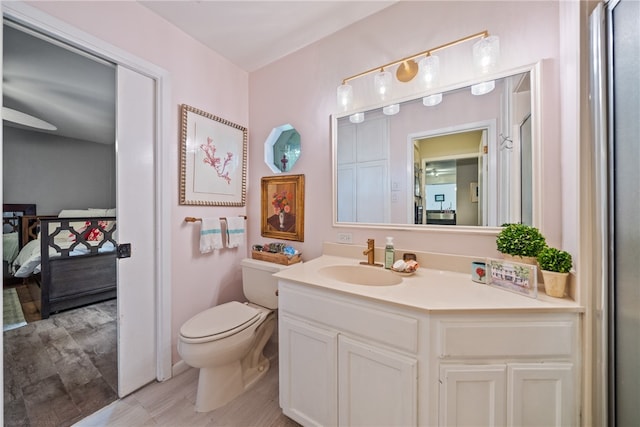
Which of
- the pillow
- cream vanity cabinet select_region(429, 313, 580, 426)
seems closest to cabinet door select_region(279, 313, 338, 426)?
cream vanity cabinet select_region(429, 313, 580, 426)

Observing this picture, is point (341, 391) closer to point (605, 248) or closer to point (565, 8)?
point (605, 248)

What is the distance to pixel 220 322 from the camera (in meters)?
1.40

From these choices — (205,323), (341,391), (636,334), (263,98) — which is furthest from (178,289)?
(636,334)

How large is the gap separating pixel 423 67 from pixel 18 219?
5.34 m

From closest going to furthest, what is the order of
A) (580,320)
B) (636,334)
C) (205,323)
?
(636,334) → (580,320) → (205,323)

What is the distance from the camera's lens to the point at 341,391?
101cm

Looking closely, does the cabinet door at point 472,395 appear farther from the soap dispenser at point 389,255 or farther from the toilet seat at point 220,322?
the toilet seat at point 220,322

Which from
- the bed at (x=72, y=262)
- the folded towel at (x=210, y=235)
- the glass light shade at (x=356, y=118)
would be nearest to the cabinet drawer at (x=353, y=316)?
the folded towel at (x=210, y=235)

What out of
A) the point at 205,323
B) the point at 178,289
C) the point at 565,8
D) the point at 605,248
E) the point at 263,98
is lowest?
the point at 205,323

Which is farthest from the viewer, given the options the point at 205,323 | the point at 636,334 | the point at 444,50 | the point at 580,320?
the point at 205,323

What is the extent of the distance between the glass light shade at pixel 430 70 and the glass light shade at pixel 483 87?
0.20 m

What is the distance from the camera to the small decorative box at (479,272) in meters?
1.05

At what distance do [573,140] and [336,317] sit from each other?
1165 millimetres

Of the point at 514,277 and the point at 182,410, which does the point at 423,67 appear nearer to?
the point at 514,277
